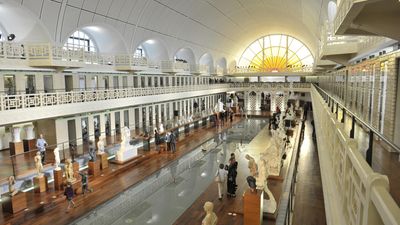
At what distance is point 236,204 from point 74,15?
→ 48.1 ft

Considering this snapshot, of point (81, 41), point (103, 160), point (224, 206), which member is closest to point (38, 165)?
point (103, 160)

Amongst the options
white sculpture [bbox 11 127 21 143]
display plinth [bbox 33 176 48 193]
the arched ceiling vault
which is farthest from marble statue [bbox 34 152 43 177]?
the arched ceiling vault

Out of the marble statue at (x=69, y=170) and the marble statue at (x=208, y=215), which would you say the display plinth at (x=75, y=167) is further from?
the marble statue at (x=208, y=215)

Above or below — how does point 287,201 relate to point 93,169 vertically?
above

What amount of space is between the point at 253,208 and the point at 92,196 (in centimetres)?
711

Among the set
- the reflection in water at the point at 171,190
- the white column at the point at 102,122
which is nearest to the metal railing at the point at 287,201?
the reflection in water at the point at 171,190

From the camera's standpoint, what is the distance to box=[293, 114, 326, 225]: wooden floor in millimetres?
8884

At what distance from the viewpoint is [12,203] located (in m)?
11.0

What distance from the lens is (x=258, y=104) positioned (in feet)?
158

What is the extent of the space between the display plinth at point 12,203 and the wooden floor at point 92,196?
21 centimetres

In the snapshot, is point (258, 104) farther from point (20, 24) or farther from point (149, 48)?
point (20, 24)

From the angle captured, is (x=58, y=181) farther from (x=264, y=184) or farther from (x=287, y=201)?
(x=287, y=201)

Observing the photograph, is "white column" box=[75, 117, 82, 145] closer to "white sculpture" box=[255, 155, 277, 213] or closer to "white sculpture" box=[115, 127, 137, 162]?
"white sculpture" box=[115, 127, 137, 162]

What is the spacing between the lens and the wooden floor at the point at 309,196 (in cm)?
888
